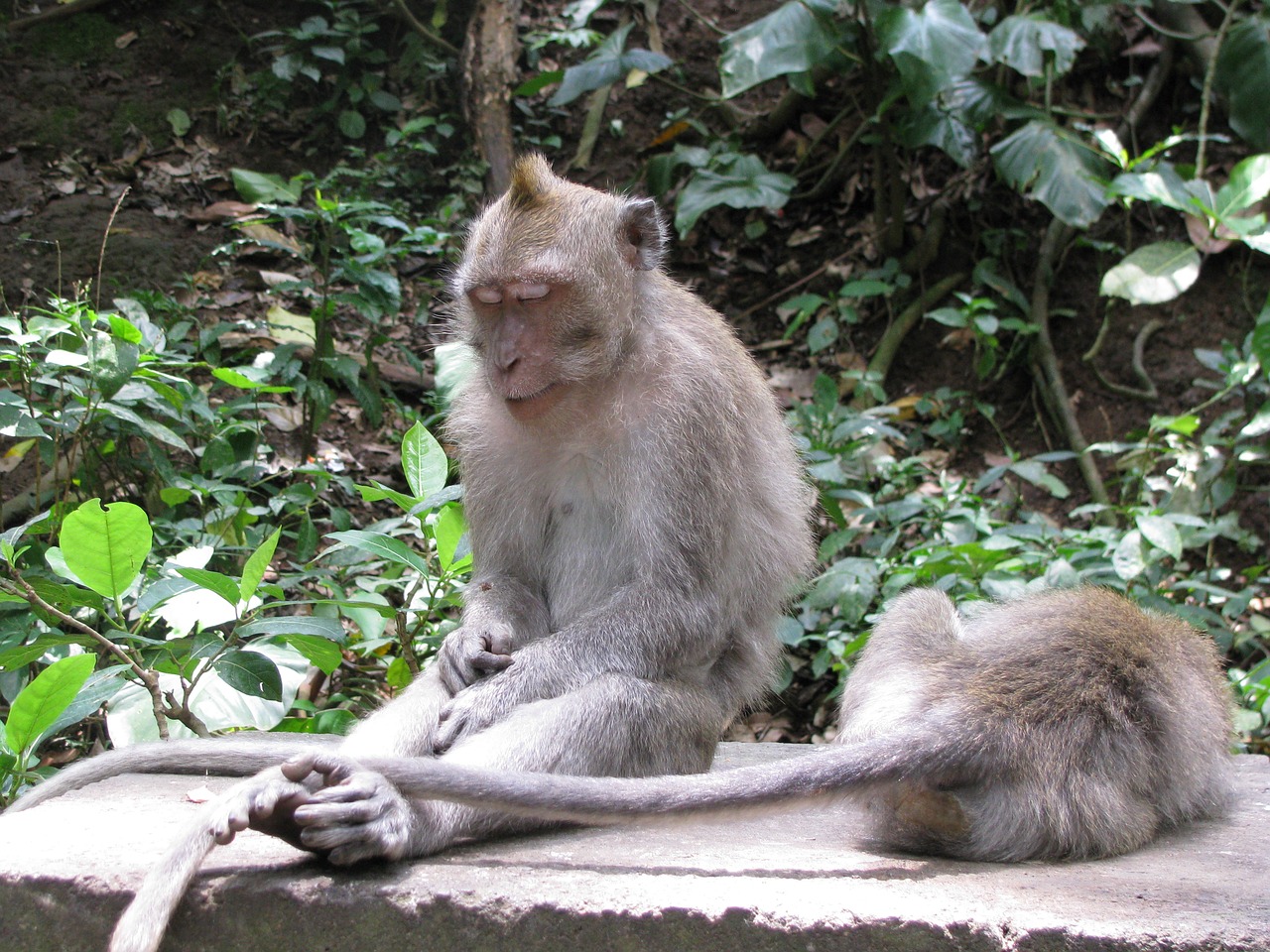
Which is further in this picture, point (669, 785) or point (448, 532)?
point (448, 532)

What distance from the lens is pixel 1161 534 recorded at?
600 centimetres

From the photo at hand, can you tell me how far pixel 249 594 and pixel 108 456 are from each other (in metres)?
2.88

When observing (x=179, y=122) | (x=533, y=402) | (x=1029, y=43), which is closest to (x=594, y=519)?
(x=533, y=402)

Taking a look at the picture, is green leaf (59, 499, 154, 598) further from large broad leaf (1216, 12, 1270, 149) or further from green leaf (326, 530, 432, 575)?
large broad leaf (1216, 12, 1270, 149)

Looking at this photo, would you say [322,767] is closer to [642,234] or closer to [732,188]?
[642,234]

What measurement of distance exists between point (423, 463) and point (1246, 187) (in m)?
5.19

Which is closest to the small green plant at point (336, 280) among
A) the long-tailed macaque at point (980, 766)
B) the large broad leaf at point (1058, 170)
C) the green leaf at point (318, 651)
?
the green leaf at point (318, 651)

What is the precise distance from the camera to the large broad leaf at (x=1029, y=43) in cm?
835

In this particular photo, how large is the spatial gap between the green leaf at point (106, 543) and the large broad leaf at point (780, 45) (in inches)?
224

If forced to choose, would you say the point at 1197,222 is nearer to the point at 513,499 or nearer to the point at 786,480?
the point at 786,480

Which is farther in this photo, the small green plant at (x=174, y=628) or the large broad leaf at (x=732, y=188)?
the large broad leaf at (x=732, y=188)

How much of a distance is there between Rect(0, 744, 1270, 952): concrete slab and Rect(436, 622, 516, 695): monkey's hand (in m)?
0.78

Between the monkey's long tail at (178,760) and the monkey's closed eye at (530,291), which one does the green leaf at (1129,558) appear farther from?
the monkey's long tail at (178,760)

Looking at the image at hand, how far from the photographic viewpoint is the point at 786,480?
4.41m
